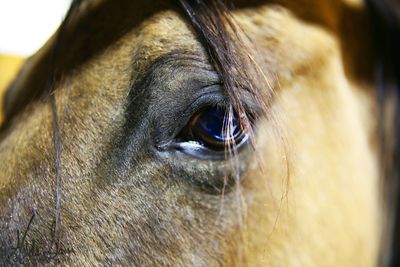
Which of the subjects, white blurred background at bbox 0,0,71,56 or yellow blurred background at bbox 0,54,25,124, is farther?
white blurred background at bbox 0,0,71,56

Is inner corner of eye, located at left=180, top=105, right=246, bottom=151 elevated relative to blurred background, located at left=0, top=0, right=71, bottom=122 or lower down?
lower down

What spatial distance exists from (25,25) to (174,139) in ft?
7.14

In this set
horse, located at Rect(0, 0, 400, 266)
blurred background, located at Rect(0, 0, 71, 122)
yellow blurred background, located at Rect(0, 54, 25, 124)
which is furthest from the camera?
blurred background, located at Rect(0, 0, 71, 122)

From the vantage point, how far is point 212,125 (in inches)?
29.2

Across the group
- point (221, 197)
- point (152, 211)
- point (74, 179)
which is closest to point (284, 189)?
point (221, 197)

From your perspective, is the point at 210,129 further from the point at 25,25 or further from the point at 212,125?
the point at 25,25

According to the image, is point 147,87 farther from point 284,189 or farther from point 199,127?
point 284,189

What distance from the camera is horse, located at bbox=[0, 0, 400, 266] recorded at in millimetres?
687

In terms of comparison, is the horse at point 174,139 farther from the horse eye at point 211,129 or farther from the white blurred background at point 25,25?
the white blurred background at point 25,25

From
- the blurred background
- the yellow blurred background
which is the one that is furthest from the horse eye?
the blurred background

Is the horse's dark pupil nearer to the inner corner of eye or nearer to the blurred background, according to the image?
the inner corner of eye

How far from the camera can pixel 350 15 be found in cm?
101

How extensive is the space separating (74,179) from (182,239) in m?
0.19

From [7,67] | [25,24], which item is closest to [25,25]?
[25,24]
